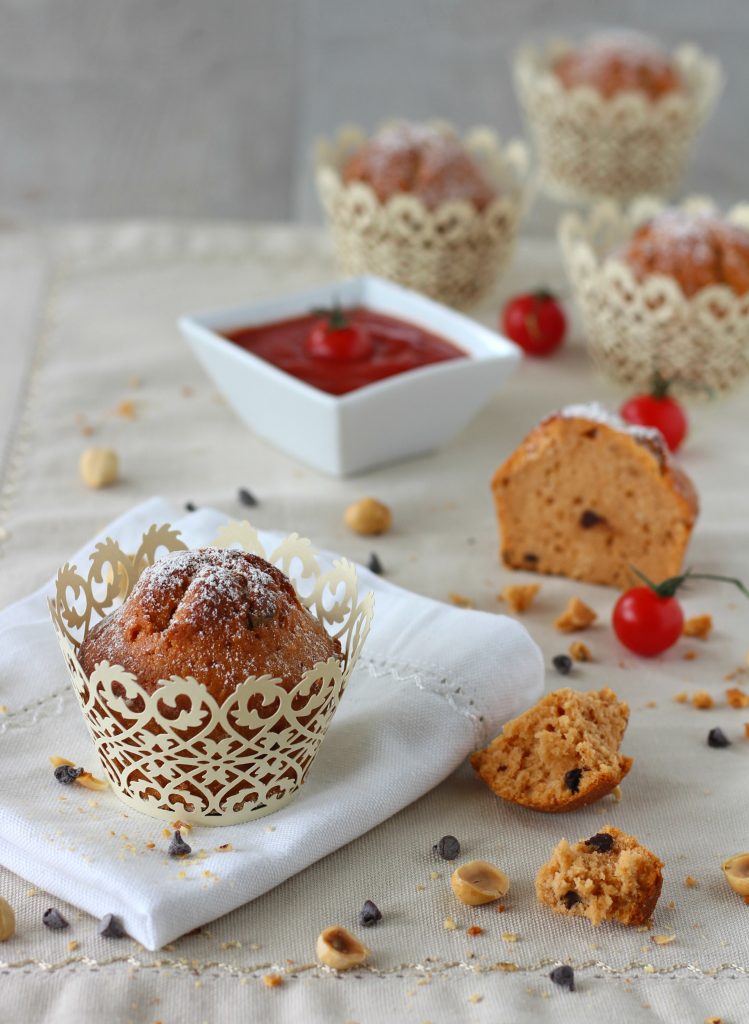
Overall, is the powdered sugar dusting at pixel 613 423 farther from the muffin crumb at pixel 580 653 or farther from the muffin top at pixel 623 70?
the muffin top at pixel 623 70

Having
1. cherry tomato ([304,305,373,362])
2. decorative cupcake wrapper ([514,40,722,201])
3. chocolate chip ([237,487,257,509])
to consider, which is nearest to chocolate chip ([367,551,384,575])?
chocolate chip ([237,487,257,509])

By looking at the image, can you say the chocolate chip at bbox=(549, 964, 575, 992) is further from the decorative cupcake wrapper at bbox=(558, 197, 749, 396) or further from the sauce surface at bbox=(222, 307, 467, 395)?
the decorative cupcake wrapper at bbox=(558, 197, 749, 396)

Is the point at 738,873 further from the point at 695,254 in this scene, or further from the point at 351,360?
the point at 695,254

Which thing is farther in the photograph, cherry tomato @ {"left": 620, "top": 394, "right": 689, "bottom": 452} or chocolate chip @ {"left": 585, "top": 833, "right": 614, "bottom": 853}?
cherry tomato @ {"left": 620, "top": 394, "right": 689, "bottom": 452}

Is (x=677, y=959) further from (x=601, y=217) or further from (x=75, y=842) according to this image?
(x=601, y=217)

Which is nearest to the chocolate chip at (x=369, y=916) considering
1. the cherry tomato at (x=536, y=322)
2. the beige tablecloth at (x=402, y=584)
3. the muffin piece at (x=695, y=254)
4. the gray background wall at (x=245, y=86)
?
the beige tablecloth at (x=402, y=584)

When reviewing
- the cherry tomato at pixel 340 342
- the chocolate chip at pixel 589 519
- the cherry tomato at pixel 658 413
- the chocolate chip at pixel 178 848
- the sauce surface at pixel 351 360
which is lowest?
the chocolate chip at pixel 178 848

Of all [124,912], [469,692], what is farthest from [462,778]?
[124,912]
